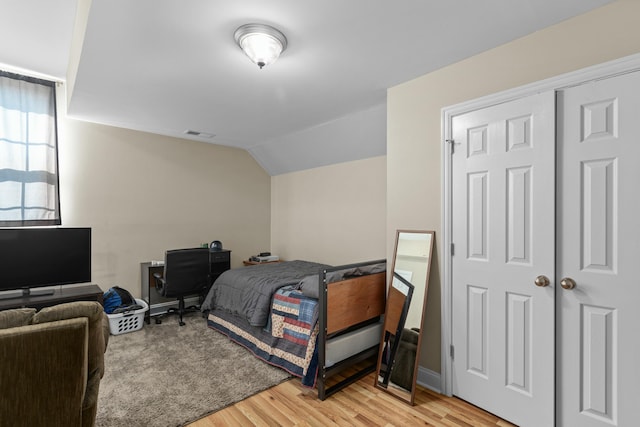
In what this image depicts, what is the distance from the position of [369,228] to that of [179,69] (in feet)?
8.73

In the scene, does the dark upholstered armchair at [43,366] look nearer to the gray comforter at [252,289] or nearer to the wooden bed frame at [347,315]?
the wooden bed frame at [347,315]

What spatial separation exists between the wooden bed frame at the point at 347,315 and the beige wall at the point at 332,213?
1171 mm

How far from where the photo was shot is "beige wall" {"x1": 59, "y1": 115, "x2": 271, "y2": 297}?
12.6 feet

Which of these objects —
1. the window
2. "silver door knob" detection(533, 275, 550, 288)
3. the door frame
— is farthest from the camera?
the window

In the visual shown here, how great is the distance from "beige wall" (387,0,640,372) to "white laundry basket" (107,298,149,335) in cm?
303

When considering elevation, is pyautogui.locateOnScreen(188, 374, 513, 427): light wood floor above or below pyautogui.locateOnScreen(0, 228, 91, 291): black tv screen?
below

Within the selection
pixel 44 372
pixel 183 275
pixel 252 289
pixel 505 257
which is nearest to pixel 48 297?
pixel 183 275

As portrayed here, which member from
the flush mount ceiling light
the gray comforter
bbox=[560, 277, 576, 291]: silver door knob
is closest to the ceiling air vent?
the gray comforter

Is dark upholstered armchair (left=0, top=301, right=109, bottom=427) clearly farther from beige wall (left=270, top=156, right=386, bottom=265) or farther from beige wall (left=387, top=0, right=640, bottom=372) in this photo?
beige wall (left=270, top=156, right=386, bottom=265)

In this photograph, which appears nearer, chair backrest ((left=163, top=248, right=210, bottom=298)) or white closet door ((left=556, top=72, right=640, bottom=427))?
white closet door ((left=556, top=72, right=640, bottom=427))

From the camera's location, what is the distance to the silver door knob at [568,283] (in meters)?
1.84

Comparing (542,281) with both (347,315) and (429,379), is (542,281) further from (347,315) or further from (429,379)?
(347,315)

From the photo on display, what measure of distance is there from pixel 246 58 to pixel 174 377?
261cm

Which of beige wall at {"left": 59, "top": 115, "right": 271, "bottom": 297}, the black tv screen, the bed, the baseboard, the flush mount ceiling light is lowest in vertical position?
the baseboard
